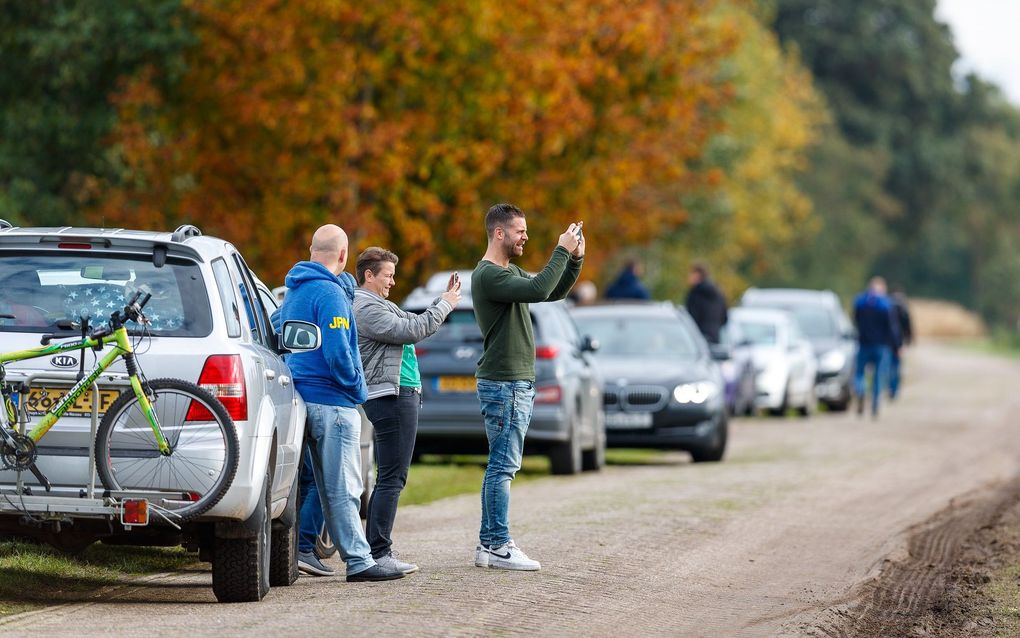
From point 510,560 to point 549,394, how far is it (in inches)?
275

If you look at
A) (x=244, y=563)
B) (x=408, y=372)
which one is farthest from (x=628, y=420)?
(x=244, y=563)

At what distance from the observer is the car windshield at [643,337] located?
2080cm

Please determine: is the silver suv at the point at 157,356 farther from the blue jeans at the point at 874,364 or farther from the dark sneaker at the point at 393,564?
the blue jeans at the point at 874,364

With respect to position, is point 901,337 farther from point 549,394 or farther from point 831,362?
point 549,394

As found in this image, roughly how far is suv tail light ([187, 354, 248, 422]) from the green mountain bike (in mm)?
119

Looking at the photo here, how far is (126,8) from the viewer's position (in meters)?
26.2

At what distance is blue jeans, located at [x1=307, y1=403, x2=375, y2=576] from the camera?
984cm

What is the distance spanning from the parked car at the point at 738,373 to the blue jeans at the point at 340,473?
55.2 feet

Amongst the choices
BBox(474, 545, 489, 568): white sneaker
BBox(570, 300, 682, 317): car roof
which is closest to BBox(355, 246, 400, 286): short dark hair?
BBox(474, 545, 489, 568): white sneaker

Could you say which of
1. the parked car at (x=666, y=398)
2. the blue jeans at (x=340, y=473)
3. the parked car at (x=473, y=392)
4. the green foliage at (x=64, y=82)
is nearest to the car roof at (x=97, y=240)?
the blue jeans at (x=340, y=473)

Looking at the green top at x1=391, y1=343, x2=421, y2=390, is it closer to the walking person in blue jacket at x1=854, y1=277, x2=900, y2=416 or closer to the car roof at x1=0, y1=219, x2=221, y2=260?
the car roof at x1=0, y1=219, x2=221, y2=260

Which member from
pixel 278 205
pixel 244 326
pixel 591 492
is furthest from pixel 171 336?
pixel 278 205

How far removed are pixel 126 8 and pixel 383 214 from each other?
4.54 m

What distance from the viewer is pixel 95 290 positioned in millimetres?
8820
